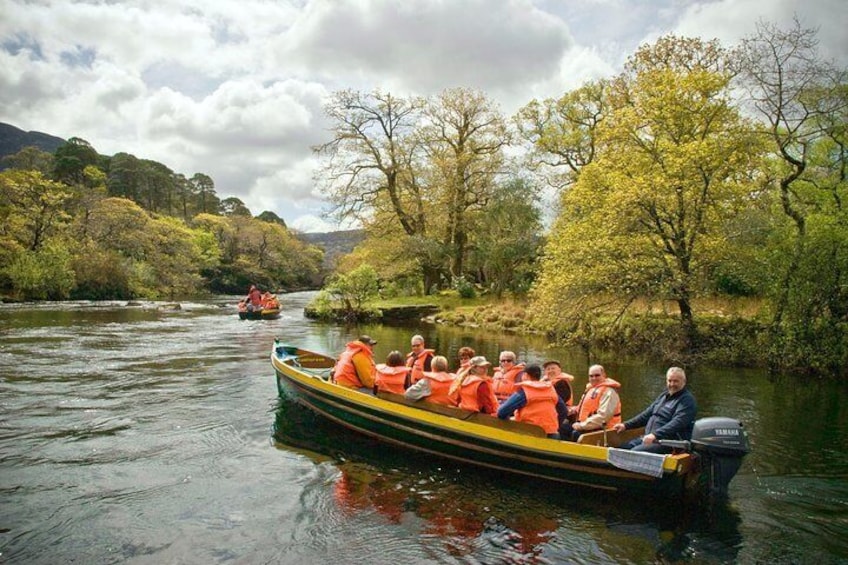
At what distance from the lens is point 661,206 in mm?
17516

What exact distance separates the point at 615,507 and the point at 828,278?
12218mm

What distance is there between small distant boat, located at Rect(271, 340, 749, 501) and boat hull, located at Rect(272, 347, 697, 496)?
0.01m

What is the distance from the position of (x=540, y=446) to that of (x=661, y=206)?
1256 centimetres

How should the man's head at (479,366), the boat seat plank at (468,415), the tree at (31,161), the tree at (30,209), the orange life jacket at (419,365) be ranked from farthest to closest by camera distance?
the tree at (31,161) < the tree at (30,209) < the orange life jacket at (419,365) < the man's head at (479,366) < the boat seat plank at (468,415)

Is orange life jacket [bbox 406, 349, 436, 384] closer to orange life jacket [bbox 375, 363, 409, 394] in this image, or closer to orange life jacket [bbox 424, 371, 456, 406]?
orange life jacket [bbox 375, 363, 409, 394]

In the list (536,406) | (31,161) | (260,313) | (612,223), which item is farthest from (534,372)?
(31,161)

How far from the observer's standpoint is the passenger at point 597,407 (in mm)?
7918

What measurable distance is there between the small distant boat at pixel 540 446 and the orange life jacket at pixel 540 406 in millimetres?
217

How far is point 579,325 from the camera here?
18797 mm

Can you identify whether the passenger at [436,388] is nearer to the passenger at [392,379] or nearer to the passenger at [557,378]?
the passenger at [392,379]

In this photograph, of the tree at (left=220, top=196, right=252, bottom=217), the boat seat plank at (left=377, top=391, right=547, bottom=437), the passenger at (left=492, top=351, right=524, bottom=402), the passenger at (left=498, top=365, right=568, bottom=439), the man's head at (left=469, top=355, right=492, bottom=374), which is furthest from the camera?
the tree at (left=220, top=196, right=252, bottom=217)

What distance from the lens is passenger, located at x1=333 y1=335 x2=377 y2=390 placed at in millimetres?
10234

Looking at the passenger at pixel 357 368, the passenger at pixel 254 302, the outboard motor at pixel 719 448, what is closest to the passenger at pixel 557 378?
the outboard motor at pixel 719 448

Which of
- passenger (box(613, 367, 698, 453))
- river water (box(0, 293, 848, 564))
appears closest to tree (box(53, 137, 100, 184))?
river water (box(0, 293, 848, 564))
